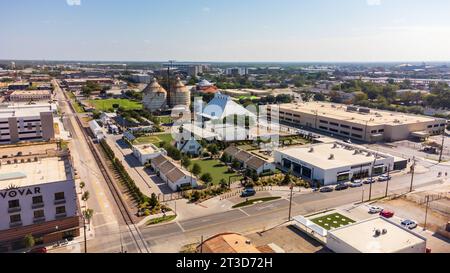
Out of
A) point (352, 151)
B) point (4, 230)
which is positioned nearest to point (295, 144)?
point (352, 151)

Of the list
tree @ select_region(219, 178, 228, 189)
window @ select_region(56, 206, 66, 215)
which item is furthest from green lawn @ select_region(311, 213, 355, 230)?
window @ select_region(56, 206, 66, 215)

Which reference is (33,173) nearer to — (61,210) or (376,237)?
(61,210)

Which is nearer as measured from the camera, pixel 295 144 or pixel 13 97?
pixel 295 144

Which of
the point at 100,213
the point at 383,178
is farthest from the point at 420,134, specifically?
the point at 100,213

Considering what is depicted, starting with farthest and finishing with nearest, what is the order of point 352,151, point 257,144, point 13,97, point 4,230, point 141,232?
point 13,97, point 257,144, point 352,151, point 141,232, point 4,230

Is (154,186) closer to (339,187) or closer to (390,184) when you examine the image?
(339,187)

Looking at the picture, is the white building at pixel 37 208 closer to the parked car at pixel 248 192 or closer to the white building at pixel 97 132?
the parked car at pixel 248 192
